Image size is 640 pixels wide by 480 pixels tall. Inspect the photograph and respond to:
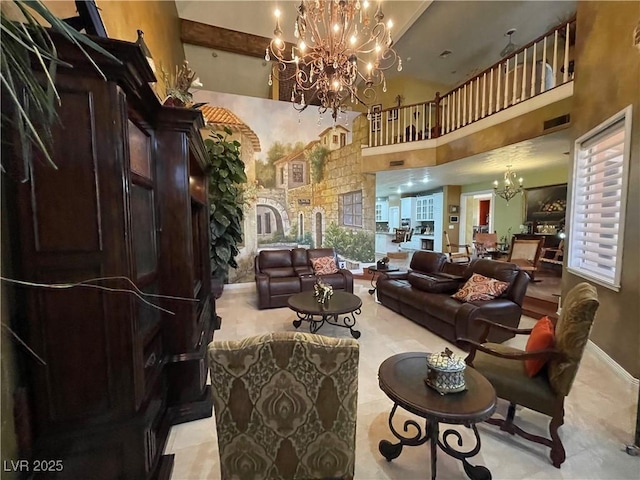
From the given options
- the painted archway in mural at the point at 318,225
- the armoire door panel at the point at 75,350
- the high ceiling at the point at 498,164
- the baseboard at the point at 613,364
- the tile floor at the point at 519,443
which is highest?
the high ceiling at the point at 498,164

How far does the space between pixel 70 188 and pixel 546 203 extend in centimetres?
956

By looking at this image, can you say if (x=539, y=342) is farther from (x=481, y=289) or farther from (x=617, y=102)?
(x=617, y=102)

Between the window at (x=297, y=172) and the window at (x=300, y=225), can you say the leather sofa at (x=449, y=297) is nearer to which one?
the window at (x=300, y=225)

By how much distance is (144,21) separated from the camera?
2.79 meters

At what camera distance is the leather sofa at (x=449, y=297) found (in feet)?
10.2

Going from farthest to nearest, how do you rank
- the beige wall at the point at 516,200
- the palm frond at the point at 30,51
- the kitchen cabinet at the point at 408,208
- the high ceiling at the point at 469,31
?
the kitchen cabinet at the point at 408,208 < the beige wall at the point at 516,200 < the high ceiling at the point at 469,31 < the palm frond at the point at 30,51

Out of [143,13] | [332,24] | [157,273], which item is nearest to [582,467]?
[157,273]

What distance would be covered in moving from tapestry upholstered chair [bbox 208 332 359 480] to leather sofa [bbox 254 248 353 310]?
11.4 ft

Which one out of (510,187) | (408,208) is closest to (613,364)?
(510,187)

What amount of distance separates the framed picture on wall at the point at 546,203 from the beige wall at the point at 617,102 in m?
4.70

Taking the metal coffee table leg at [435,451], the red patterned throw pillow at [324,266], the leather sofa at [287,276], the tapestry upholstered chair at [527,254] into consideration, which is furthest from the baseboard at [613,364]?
the red patterned throw pillow at [324,266]

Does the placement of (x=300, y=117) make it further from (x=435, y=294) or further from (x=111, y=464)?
(x=111, y=464)

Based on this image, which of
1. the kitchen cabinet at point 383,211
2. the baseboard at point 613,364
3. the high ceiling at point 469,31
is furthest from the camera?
the kitchen cabinet at point 383,211

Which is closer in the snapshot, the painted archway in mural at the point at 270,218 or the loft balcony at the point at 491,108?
the loft balcony at the point at 491,108
